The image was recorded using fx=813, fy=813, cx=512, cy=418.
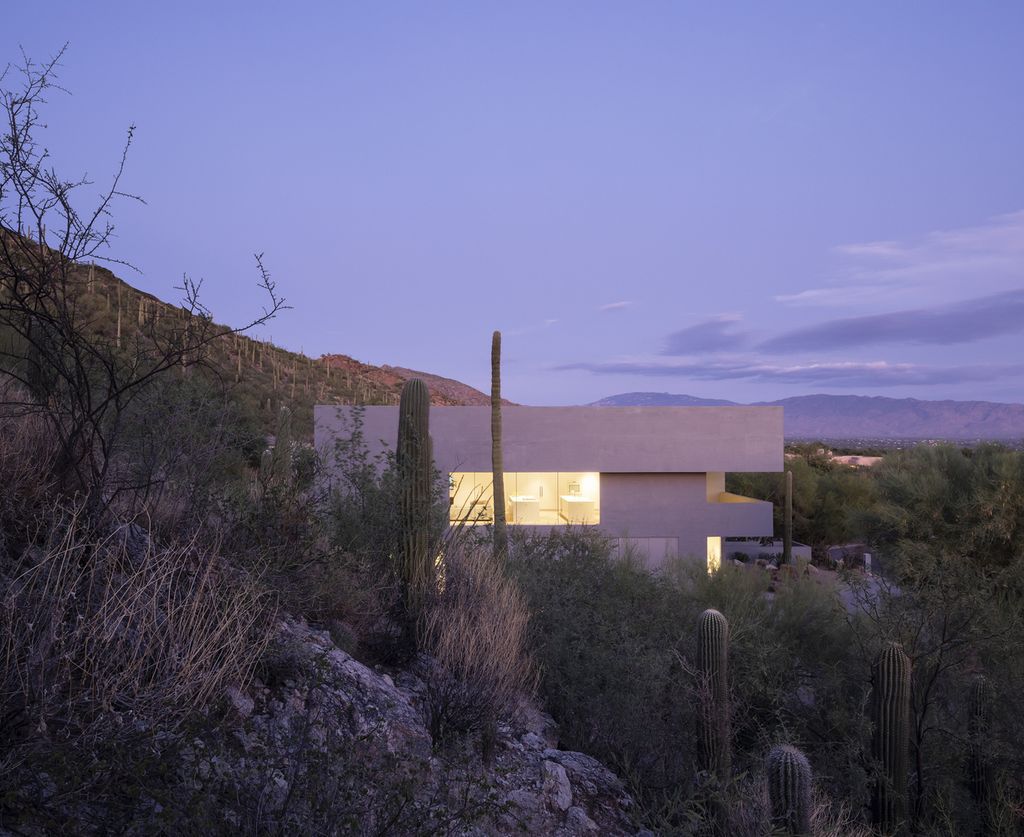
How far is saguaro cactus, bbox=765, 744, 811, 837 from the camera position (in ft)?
15.4

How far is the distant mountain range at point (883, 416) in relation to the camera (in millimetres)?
118562

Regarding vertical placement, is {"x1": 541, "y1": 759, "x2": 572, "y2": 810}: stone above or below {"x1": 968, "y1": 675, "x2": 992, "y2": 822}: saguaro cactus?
above

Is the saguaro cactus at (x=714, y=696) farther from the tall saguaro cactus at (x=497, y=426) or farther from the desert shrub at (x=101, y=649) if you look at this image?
the tall saguaro cactus at (x=497, y=426)

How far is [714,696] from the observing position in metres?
6.39

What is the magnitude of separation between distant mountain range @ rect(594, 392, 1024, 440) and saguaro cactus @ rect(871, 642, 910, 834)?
106 metres

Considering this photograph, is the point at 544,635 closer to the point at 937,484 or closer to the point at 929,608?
the point at 929,608

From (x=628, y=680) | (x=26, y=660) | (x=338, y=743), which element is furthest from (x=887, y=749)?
(x=26, y=660)

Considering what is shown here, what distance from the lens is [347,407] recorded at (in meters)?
18.0

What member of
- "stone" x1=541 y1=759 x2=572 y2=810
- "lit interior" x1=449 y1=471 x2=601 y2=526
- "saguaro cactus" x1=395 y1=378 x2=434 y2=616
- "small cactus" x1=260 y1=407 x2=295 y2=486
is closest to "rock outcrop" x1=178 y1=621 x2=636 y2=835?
"stone" x1=541 y1=759 x2=572 y2=810

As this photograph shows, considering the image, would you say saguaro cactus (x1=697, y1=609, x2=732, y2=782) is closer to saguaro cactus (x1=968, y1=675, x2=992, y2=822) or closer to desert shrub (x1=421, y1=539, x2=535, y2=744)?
desert shrub (x1=421, y1=539, x2=535, y2=744)

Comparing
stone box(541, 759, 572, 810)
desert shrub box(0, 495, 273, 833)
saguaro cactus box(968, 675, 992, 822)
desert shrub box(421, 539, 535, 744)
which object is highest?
desert shrub box(0, 495, 273, 833)

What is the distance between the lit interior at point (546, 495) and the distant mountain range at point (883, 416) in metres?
93.1

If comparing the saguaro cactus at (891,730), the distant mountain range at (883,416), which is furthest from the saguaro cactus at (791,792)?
the distant mountain range at (883,416)

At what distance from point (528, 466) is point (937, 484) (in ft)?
27.5
